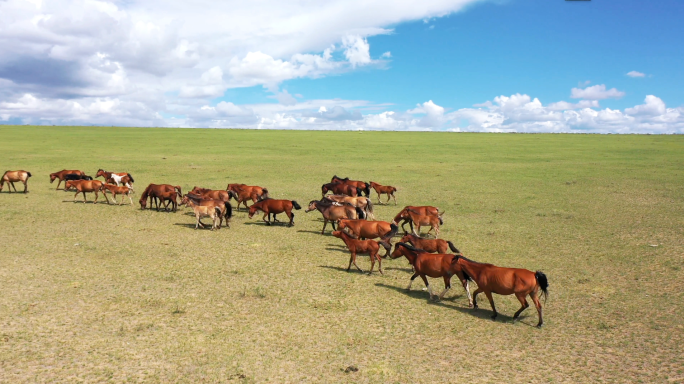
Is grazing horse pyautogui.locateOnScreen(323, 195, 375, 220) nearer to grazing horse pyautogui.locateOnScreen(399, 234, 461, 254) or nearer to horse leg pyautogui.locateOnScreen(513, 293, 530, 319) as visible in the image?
grazing horse pyautogui.locateOnScreen(399, 234, 461, 254)

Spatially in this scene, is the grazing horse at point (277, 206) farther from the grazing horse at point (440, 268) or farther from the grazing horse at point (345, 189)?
the grazing horse at point (440, 268)

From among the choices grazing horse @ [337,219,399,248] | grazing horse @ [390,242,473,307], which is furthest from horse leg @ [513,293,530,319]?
grazing horse @ [337,219,399,248]

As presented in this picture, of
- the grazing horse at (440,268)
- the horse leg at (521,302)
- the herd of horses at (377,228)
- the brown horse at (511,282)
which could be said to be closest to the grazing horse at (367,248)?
the herd of horses at (377,228)

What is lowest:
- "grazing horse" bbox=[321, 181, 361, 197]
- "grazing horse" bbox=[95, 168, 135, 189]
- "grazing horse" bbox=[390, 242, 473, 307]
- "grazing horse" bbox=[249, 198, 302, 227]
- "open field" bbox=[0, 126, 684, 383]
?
"open field" bbox=[0, 126, 684, 383]

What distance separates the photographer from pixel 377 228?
13500mm

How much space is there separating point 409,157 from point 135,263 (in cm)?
4086

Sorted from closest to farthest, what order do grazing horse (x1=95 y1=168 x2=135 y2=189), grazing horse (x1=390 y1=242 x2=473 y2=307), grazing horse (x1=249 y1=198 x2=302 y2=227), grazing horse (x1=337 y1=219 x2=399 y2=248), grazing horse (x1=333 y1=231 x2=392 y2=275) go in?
grazing horse (x1=390 y1=242 x2=473 y2=307)
grazing horse (x1=333 y1=231 x2=392 y2=275)
grazing horse (x1=337 y1=219 x2=399 y2=248)
grazing horse (x1=249 y1=198 x2=302 y2=227)
grazing horse (x1=95 y1=168 x2=135 y2=189)

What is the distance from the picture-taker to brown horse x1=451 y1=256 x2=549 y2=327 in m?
8.55

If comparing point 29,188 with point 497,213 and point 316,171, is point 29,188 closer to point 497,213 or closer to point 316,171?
point 316,171

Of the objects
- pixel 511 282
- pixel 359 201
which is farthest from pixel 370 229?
pixel 511 282

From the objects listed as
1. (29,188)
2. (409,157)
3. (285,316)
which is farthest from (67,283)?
(409,157)

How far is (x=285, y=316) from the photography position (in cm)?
889

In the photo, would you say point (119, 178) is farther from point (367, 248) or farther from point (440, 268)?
point (440, 268)

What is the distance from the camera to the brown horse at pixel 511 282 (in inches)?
337
